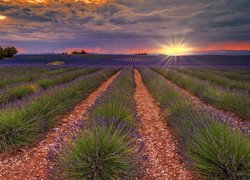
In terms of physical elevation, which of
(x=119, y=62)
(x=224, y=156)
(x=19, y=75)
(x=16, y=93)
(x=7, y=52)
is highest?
(x=224, y=156)

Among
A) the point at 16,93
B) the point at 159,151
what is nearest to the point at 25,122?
the point at 159,151

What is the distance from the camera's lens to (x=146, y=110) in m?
6.46

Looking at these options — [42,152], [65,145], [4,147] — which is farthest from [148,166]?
[4,147]

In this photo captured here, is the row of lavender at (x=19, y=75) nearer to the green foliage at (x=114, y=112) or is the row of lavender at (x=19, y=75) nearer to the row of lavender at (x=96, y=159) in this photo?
the green foliage at (x=114, y=112)

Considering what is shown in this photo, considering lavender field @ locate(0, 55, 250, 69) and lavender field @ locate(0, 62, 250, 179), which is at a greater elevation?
lavender field @ locate(0, 62, 250, 179)

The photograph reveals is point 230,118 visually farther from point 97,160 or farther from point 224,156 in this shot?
point 97,160

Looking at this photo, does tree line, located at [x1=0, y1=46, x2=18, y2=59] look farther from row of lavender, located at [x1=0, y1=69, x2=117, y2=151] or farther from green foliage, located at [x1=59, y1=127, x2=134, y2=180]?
green foliage, located at [x1=59, y1=127, x2=134, y2=180]

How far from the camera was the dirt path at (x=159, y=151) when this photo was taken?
2900mm

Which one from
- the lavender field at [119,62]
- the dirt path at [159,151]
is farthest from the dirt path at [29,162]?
the lavender field at [119,62]

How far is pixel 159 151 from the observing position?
3.62 meters

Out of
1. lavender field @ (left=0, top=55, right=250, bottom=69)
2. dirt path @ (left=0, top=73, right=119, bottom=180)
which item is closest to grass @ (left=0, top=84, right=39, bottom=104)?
dirt path @ (left=0, top=73, right=119, bottom=180)

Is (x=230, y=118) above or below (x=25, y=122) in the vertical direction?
above

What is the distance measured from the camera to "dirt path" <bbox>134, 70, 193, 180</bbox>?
2.90 m

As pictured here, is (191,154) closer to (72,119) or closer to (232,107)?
(72,119)
